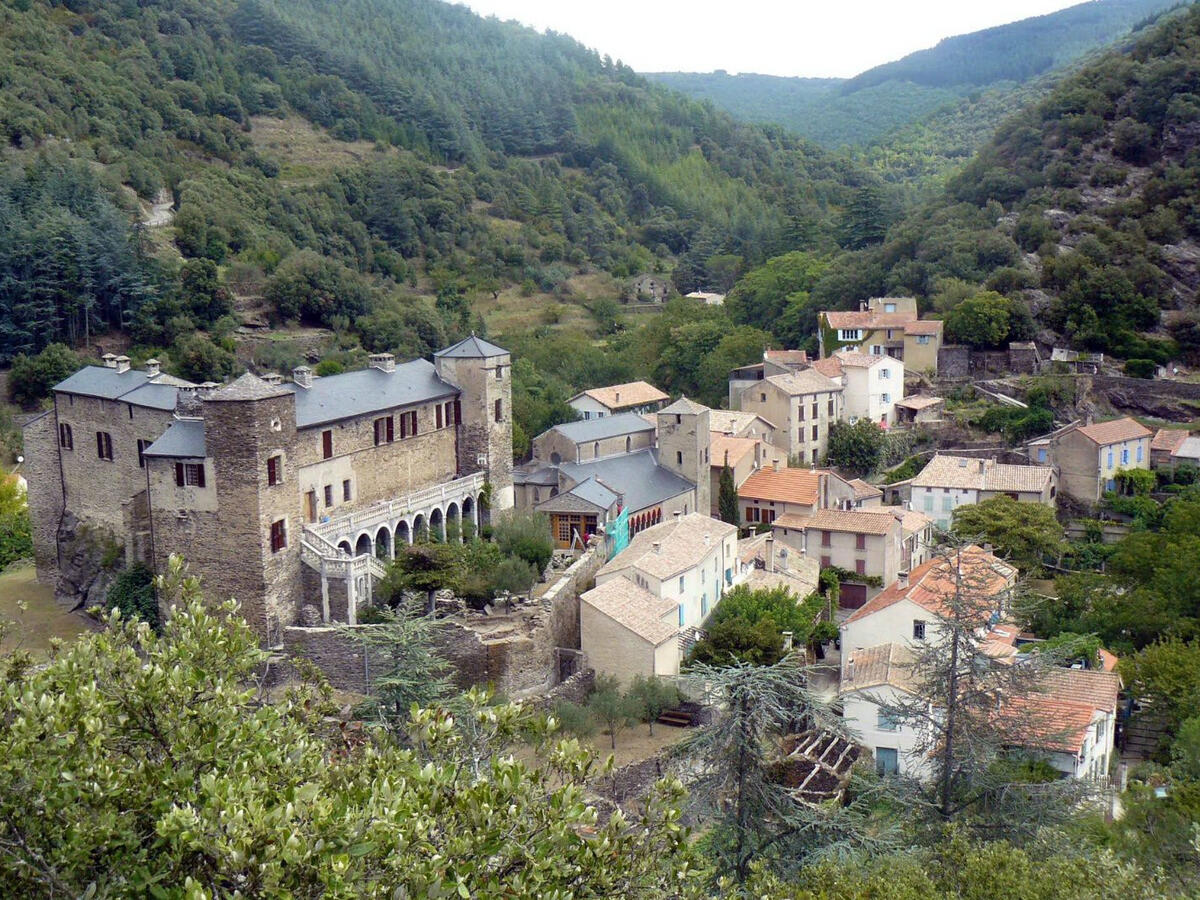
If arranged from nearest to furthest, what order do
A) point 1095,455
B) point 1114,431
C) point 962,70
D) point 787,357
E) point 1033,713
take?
point 1033,713 → point 1095,455 → point 1114,431 → point 787,357 → point 962,70

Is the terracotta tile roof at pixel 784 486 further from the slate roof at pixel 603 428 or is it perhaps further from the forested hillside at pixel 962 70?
the forested hillside at pixel 962 70

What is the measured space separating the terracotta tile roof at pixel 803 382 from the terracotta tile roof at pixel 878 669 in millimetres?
19984

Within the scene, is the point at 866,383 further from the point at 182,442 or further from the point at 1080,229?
the point at 182,442

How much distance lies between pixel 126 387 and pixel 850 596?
24649mm

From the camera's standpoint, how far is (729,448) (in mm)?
44969

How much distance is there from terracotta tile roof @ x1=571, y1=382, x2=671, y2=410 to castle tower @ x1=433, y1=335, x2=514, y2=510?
13883 mm

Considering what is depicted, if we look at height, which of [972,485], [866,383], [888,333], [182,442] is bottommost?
[972,485]

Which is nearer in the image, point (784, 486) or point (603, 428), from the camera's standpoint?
point (784, 486)

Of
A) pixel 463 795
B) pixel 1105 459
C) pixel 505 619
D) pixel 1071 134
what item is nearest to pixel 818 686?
pixel 505 619

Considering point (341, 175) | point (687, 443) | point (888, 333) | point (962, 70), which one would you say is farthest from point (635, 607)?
point (962, 70)

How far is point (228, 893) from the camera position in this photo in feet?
26.2

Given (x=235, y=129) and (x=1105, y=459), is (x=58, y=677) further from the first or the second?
(x=235, y=129)

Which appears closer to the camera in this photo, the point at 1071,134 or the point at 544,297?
the point at 1071,134

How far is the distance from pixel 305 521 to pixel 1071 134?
5646 centimetres
